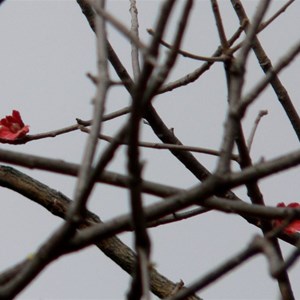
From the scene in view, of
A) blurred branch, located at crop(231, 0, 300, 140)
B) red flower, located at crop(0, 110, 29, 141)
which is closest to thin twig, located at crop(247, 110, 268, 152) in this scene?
blurred branch, located at crop(231, 0, 300, 140)

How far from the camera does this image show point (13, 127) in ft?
8.08

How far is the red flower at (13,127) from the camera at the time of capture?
237 cm

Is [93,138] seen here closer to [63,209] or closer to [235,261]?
[235,261]

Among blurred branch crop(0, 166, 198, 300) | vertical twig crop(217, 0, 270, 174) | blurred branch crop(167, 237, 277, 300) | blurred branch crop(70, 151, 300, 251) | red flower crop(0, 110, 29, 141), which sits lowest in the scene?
blurred branch crop(167, 237, 277, 300)

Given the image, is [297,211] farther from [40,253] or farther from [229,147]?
[40,253]

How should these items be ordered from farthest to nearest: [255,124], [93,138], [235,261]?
[255,124] < [93,138] < [235,261]

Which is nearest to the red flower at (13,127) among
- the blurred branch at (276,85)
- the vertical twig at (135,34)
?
the vertical twig at (135,34)

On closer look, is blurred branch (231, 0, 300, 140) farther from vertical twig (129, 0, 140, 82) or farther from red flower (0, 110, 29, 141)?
red flower (0, 110, 29, 141)

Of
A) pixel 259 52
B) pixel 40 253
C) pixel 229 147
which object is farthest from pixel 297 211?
pixel 259 52

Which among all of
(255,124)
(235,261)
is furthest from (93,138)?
(255,124)

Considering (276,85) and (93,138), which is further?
(276,85)

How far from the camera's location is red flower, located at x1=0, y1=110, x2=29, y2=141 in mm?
2369

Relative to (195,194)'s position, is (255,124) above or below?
above

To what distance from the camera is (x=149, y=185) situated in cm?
110
